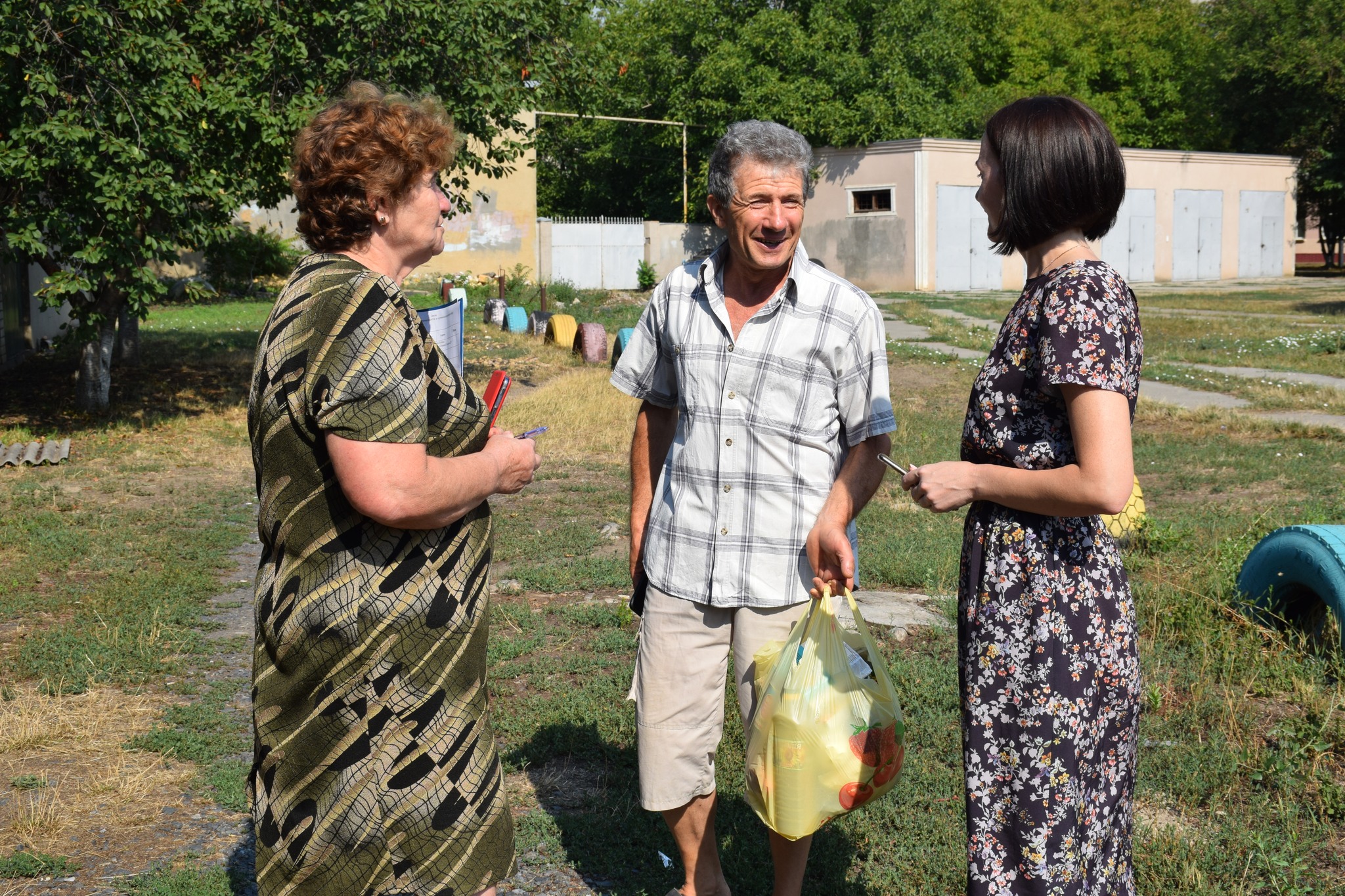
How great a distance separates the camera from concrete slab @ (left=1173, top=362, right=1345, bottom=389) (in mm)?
13070

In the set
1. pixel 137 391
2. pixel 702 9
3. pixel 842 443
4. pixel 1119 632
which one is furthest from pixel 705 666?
pixel 702 9

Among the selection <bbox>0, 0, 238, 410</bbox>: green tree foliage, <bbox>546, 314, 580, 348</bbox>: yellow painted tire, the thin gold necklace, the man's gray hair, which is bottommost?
the thin gold necklace

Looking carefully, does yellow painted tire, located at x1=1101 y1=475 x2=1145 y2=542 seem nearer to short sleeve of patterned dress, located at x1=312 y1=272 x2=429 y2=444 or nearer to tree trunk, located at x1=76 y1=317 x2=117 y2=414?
short sleeve of patterned dress, located at x1=312 y1=272 x2=429 y2=444

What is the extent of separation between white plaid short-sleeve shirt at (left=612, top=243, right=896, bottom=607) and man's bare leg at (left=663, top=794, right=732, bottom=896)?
611mm

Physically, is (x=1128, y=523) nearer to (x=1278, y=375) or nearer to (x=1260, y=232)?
(x=1278, y=375)

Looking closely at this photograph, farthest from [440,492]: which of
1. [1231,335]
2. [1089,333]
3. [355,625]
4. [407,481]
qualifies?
[1231,335]

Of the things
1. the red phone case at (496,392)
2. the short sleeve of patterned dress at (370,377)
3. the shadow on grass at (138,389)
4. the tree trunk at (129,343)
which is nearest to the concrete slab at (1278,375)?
the shadow on grass at (138,389)

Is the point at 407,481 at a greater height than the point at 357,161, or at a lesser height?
lesser

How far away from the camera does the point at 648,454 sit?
3477mm

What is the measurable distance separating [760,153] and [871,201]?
31160 mm

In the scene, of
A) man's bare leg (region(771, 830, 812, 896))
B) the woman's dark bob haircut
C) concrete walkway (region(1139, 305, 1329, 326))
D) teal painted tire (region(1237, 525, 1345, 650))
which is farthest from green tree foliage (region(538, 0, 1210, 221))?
the woman's dark bob haircut

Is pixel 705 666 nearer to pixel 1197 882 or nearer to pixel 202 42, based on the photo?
pixel 1197 882

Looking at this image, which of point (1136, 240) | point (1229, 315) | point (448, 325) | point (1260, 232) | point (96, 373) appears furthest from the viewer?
point (1260, 232)

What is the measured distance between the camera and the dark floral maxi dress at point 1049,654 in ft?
7.66
